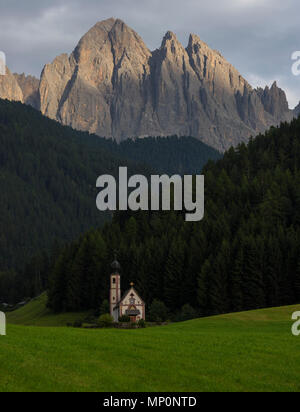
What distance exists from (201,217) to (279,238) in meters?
24.3

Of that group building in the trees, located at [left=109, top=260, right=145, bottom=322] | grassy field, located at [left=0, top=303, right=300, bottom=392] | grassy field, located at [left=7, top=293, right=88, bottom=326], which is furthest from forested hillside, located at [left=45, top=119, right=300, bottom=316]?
grassy field, located at [left=0, top=303, right=300, bottom=392]

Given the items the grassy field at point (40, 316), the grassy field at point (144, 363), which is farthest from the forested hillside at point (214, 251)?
the grassy field at point (144, 363)

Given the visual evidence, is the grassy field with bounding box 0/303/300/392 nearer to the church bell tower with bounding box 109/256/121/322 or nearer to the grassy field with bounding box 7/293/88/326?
the church bell tower with bounding box 109/256/121/322

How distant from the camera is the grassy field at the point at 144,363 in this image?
72.7ft

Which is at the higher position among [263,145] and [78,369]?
[263,145]

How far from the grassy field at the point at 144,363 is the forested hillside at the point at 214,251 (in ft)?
176

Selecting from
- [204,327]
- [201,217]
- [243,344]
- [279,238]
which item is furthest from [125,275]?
[243,344]

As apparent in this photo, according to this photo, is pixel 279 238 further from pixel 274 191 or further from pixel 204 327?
pixel 204 327

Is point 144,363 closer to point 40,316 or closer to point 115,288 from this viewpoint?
point 115,288

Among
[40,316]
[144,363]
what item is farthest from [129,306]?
[144,363]

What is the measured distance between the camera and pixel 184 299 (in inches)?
3767

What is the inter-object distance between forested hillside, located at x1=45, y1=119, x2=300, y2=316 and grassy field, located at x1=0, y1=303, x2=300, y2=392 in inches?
2111

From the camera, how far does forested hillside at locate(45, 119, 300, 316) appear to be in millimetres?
89188

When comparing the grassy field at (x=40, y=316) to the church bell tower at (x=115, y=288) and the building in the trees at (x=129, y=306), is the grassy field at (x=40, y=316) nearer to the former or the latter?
the church bell tower at (x=115, y=288)
